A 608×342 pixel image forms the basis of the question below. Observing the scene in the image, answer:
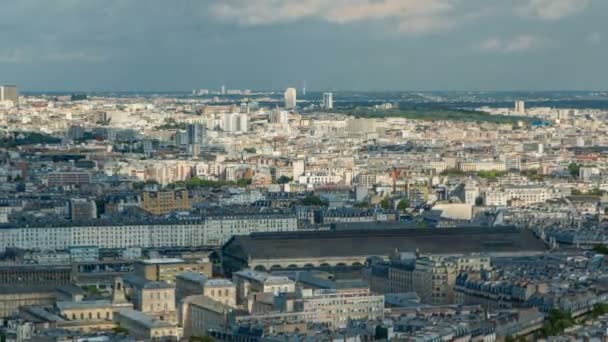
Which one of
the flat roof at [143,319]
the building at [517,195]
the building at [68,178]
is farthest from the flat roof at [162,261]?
the building at [68,178]

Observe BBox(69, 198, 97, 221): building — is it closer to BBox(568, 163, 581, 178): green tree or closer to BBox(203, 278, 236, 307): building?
BBox(203, 278, 236, 307): building

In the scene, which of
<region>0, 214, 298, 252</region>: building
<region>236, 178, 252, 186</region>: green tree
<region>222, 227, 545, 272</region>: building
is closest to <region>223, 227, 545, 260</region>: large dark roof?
<region>222, 227, 545, 272</region>: building

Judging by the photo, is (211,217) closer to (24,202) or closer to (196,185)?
(24,202)

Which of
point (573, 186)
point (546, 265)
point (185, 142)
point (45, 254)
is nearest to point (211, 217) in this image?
point (45, 254)

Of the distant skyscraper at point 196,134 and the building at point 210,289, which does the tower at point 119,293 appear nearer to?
the building at point 210,289

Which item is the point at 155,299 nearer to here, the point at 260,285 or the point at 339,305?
the point at 260,285

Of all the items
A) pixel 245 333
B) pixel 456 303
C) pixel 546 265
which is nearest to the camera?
pixel 245 333
